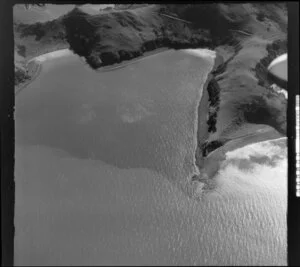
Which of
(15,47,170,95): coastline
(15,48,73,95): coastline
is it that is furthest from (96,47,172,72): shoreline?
(15,48,73,95): coastline

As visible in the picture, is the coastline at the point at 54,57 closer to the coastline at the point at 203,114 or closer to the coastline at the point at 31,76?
the coastline at the point at 31,76

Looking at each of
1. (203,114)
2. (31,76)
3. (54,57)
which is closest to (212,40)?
(203,114)

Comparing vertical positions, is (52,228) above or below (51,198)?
below

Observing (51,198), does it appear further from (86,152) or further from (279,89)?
(279,89)

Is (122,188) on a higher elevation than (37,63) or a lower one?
lower

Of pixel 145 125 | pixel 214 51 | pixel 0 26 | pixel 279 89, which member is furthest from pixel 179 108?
pixel 0 26

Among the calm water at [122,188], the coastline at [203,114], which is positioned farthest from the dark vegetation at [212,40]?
the calm water at [122,188]

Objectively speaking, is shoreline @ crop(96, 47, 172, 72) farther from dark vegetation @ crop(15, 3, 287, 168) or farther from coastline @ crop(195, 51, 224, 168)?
coastline @ crop(195, 51, 224, 168)

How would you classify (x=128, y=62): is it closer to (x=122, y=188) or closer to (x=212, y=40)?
(x=212, y=40)
